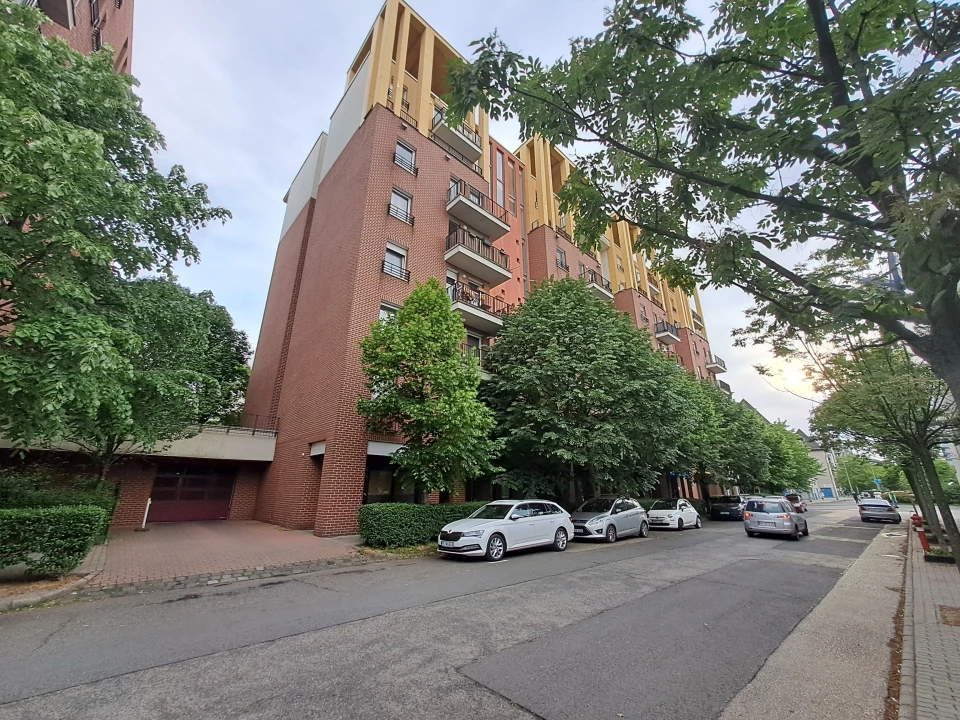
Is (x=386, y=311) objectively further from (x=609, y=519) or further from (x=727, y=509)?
(x=727, y=509)

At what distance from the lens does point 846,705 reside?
145 inches

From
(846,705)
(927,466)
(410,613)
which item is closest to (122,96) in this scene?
(410,613)

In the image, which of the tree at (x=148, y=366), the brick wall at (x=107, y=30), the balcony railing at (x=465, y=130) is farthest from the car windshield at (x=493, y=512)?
the balcony railing at (x=465, y=130)

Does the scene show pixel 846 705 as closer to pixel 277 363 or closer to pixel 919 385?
pixel 919 385

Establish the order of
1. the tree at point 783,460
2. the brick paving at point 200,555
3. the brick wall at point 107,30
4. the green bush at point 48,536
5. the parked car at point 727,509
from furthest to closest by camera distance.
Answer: the tree at point 783,460 < the parked car at point 727,509 < the brick wall at point 107,30 < the brick paving at point 200,555 < the green bush at point 48,536

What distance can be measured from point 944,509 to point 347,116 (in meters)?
26.6

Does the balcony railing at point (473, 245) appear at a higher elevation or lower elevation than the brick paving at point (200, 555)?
higher

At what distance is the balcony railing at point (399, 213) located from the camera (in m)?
17.6

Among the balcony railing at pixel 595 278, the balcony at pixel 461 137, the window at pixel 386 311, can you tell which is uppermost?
the balcony at pixel 461 137

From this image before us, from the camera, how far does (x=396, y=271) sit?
55.6 ft

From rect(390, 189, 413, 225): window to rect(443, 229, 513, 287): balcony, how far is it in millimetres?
2127

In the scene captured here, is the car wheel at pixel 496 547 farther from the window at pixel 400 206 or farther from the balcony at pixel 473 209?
the balcony at pixel 473 209

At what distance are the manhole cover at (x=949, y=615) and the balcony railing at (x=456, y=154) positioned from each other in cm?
2201

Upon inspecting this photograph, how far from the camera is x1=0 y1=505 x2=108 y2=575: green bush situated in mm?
6734
